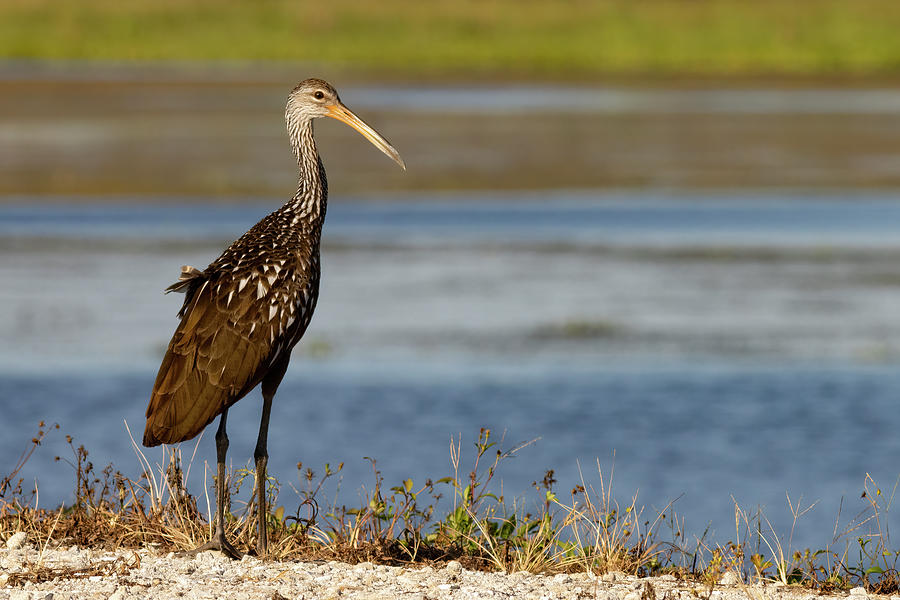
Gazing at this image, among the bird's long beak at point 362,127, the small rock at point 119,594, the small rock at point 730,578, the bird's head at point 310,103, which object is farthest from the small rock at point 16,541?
the small rock at point 730,578

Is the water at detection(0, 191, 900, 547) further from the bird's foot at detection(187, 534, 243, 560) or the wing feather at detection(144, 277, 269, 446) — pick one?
the wing feather at detection(144, 277, 269, 446)

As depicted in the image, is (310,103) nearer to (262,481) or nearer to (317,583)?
(262,481)

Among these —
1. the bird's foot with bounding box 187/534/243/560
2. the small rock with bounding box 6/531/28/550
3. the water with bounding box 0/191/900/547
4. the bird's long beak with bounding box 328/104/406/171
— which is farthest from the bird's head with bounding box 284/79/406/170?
the water with bounding box 0/191/900/547

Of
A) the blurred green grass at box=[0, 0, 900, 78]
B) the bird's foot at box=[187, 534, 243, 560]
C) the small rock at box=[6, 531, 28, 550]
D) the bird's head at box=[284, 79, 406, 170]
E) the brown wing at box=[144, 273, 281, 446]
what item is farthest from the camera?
the blurred green grass at box=[0, 0, 900, 78]

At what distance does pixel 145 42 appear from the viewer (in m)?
55.1

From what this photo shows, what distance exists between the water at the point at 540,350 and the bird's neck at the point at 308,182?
7.71 ft

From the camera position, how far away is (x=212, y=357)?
6391mm

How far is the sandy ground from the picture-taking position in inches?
237

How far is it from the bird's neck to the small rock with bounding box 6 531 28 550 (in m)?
1.75

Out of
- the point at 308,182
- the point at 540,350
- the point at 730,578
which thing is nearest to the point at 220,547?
the point at 308,182

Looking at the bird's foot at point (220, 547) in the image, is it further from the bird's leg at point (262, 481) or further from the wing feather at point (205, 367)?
the wing feather at point (205, 367)

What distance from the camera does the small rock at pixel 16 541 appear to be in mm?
6727

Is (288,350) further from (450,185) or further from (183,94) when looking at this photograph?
(183,94)

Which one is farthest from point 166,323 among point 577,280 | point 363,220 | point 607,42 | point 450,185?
point 607,42
